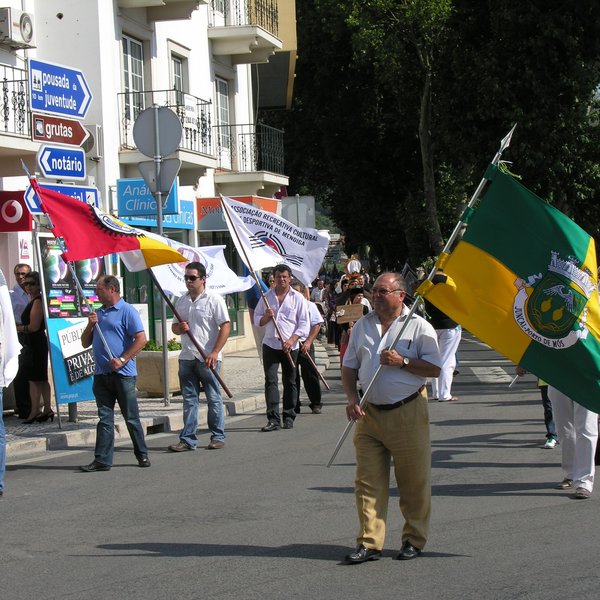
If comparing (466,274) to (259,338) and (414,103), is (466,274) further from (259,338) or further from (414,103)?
(414,103)

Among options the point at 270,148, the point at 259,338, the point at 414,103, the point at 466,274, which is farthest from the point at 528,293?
the point at 414,103

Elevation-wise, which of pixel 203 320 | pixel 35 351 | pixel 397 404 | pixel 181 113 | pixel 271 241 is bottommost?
pixel 35 351

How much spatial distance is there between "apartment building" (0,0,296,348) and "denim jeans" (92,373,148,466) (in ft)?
10.4

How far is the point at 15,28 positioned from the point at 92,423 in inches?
263

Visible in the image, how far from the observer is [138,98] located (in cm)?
2170

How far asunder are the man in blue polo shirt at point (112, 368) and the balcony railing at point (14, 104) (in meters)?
7.01

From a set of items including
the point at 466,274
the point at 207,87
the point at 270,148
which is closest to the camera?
the point at 466,274

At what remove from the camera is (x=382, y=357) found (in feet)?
22.1

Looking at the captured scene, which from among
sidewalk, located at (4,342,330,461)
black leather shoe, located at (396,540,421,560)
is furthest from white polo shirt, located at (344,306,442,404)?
sidewalk, located at (4,342,330,461)

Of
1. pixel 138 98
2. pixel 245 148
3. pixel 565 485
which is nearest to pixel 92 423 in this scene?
pixel 565 485

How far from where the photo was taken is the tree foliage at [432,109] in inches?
1166

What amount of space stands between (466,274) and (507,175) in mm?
707

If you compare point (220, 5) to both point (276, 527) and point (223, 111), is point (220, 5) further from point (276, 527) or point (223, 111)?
point (276, 527)

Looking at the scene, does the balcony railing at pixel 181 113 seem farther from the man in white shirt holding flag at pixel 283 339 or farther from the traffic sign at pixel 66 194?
the man in white shirt holding flag at pixel 283 339
